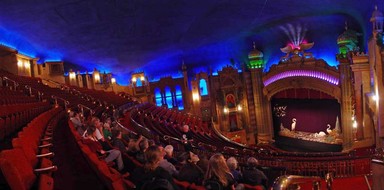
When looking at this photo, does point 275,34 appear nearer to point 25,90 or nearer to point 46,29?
point 46,29

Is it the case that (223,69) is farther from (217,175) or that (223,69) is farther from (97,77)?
(217,175)

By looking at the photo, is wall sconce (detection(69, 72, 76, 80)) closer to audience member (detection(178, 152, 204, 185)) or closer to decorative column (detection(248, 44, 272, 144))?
decorative column (detection(248, 44, 272, 144))

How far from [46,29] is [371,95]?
39.0 ft

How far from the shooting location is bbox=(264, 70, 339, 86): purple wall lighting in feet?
44.6

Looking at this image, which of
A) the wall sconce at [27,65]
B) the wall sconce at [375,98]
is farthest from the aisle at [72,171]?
the wall sconce at [27,65]

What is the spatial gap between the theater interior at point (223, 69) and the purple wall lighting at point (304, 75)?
0.15ft

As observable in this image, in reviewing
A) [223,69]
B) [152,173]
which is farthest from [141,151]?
[223,69]

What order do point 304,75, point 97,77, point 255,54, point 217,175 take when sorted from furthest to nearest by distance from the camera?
point 97,77 < point 255,54 < point 304,75 < point 217,175

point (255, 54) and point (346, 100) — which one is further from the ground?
point (255, 54)

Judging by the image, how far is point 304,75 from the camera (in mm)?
14680

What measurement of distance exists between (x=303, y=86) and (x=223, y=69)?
177 inches

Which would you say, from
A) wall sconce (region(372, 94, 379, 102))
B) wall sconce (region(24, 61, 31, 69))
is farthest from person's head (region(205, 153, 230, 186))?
wall sconce (region(24, 61, 31, 69))

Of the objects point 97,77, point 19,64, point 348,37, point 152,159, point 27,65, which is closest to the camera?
point 152,159

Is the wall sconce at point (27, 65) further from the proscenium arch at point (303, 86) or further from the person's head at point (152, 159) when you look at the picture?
the person's head at point (152, 159)
